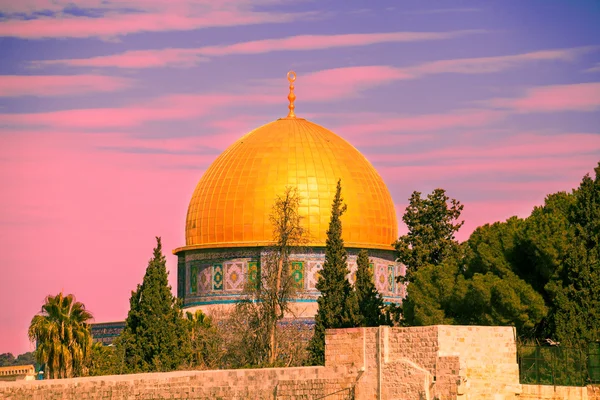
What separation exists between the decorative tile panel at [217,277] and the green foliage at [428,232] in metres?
13.5

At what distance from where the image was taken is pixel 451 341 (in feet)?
81.5

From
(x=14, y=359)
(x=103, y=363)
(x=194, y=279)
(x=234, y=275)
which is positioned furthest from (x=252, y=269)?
(x=14, y=359)

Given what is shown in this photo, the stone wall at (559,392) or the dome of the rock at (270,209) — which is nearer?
the stone wall at (559,392)

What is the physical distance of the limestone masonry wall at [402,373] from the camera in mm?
24625

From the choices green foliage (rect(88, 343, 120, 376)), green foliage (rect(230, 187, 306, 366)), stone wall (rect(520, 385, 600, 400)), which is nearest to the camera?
stone wall (rect(520, 385, 600, 400))

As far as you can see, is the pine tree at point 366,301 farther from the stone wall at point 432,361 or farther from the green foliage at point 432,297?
the stone wall at point 432,361

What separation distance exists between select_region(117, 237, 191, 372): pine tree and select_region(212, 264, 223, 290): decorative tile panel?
11904mm

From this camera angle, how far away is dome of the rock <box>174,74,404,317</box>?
4847 cm

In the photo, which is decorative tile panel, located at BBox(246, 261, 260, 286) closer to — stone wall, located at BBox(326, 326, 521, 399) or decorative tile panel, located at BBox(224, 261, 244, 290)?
decorative tile panel, located at BBox(224, 261, 244, 290)

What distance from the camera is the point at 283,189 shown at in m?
48.7

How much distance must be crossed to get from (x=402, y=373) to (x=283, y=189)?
23.9 m

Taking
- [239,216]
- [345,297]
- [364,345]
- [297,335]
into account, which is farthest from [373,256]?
[364,345]

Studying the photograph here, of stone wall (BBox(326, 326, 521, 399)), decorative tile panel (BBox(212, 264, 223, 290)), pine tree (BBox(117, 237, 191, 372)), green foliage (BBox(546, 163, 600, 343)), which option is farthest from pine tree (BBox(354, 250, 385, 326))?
decorative tile panel (BBox(212, 264, 223, 290))

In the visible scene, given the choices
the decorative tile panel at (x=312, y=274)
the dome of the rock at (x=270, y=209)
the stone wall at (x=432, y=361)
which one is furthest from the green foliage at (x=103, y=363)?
the stone wall at (x=432, y=361)
